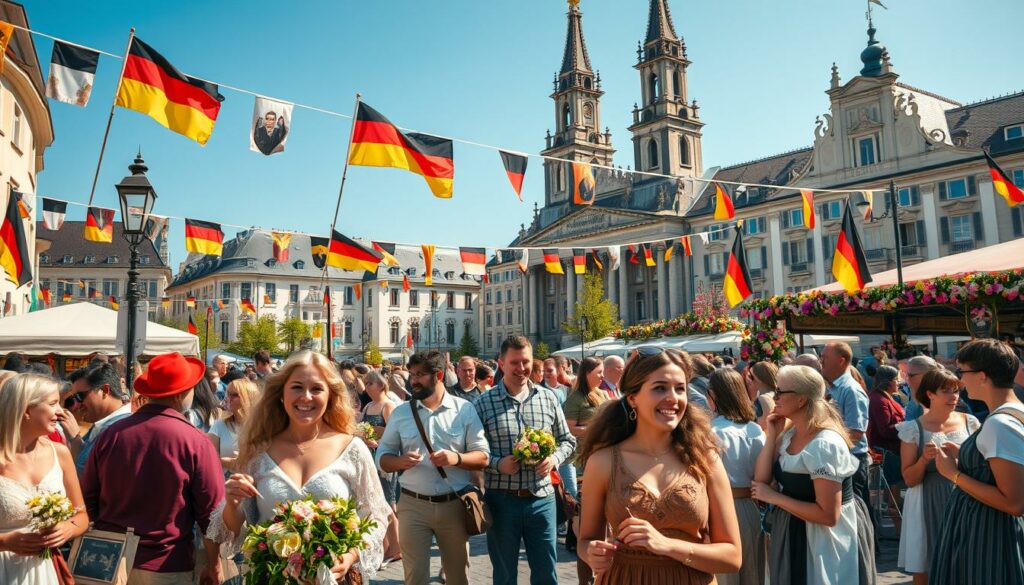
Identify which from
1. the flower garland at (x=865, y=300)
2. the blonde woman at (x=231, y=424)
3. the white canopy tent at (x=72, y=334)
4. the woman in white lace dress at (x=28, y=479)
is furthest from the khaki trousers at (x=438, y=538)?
the flower garland at (x=865, y=300)

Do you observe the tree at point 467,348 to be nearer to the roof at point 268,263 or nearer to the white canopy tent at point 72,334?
the roof at point 268,263

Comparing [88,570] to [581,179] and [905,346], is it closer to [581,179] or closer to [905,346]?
[581,179]

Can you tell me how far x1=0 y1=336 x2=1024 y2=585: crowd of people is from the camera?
3.29 m

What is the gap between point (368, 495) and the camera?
391 centimetres

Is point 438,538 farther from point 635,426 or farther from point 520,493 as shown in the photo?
point 635,426

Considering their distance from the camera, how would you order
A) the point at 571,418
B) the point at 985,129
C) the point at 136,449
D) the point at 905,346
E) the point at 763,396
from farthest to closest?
the point at 985,129
the point at 905,346
the point at 571,418
the point at 763,396
the point at 136,449

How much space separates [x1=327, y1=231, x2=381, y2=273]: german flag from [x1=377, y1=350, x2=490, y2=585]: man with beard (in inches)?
410

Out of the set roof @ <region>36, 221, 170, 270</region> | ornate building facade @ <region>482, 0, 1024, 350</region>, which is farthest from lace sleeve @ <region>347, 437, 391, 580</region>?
roof @ <region>36, 221, 170, 270</region>

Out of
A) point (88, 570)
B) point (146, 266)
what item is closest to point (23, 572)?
point (88, 570)

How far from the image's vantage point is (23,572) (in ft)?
12.7

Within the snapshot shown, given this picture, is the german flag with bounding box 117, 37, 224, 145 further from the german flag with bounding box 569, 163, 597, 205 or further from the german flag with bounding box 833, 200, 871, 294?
the german flag with bounding box 833, 200, 871, 294

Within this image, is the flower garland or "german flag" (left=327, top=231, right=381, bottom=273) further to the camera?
"german flag" (left=327, top=231, right=381, bottom=273)

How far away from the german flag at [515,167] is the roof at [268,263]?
2782 inches

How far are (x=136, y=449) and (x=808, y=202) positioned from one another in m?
18.8
